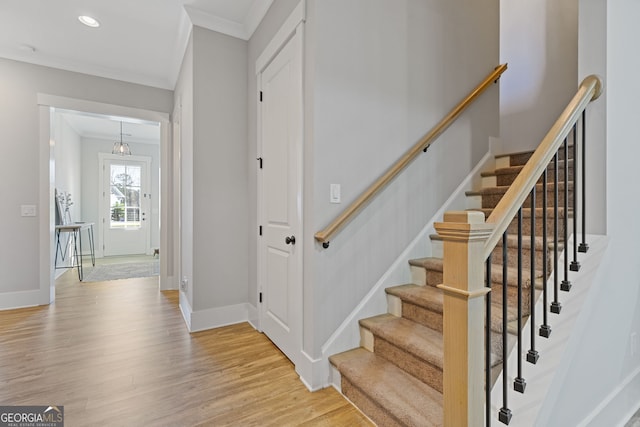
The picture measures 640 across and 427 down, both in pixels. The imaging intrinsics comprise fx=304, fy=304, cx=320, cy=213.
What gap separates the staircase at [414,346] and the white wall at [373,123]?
0.24m

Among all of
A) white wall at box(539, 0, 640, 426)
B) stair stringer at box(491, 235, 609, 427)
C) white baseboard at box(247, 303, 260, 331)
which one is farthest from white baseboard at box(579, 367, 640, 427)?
white baseboard at box(247, 303, 260, 331)

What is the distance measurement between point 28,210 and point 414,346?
445cm

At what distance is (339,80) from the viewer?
6.53ft

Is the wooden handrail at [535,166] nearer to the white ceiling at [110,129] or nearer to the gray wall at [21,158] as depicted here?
the gray wall at [21,158]

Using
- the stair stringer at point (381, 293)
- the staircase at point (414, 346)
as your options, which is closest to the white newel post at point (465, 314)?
the staircase at point (414, 346)

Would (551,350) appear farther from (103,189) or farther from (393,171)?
(103,189)

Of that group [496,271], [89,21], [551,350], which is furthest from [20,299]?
[551,350]

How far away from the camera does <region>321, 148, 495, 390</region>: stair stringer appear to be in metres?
1.95

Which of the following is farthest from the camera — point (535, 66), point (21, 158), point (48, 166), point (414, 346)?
point (48, 166)

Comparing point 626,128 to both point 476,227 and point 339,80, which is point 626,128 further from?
point 339,80

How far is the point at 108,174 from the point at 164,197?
4.32 metres

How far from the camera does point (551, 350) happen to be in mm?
1304

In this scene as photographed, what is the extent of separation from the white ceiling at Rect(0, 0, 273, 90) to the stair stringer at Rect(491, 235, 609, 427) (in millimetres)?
2850

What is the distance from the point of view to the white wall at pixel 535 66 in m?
3.19
